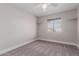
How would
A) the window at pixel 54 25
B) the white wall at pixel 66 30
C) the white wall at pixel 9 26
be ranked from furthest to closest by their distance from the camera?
the window at pixel 54 25 → the white wall at pixel 66 30 → the white wall at pixel 9 26

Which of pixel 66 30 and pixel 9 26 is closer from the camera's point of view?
pixel 9 26

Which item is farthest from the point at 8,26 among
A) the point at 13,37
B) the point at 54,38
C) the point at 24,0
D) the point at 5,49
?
the point at 54,38

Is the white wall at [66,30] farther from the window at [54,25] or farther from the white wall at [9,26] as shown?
the white wall at [9,26]

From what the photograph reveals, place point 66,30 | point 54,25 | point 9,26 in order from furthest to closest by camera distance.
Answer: point 54,25 < point 66,30 < point 9,26

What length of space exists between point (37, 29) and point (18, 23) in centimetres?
226

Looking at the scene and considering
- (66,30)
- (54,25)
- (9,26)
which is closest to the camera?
(9,26)

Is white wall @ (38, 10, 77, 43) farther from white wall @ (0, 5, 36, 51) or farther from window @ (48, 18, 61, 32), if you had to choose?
white wall @ (0, 5, 36, 51)

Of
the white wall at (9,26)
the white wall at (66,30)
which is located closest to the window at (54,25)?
the white wall at (66,30)

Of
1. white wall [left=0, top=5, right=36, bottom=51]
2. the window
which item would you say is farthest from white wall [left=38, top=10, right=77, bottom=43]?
white wall [left=0, top=5, right=36, bottom=51]

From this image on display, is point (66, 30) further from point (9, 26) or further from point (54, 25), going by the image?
point (9, 26)

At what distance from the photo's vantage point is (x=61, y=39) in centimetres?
374

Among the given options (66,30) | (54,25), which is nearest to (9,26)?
(54,25)

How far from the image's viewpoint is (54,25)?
4.13 meters

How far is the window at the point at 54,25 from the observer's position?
3.89m
